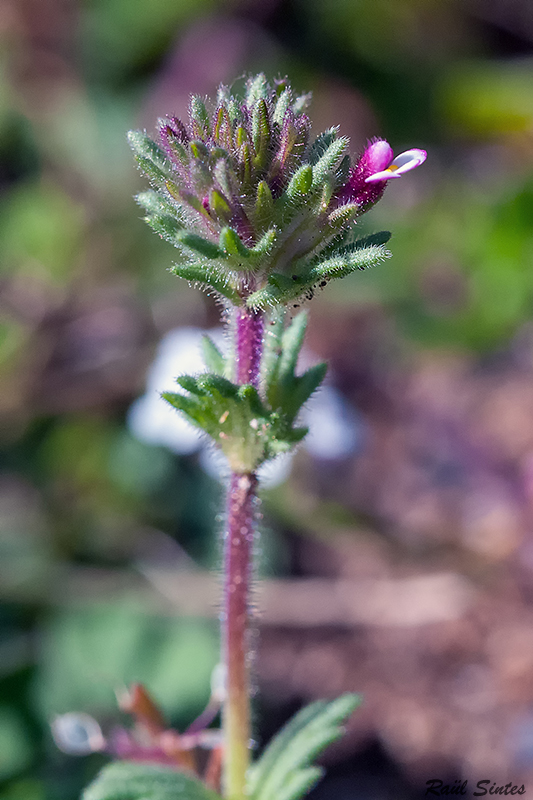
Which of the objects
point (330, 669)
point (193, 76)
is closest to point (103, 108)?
point (193, 76)

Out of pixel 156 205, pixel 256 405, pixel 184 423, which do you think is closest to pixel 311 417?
pixel 184 423

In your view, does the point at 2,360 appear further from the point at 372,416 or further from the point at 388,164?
the point at 388,164

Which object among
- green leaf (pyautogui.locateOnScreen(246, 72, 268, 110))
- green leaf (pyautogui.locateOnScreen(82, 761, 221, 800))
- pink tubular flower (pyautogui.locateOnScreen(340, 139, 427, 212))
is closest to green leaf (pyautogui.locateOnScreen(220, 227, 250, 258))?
pink tubular flower (pyautogui.locateOnScreen(340, 139, 427, 212))

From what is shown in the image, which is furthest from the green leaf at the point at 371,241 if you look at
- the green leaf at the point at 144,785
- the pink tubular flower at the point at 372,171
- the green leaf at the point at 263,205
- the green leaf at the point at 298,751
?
the green leaf at the point at 144,785

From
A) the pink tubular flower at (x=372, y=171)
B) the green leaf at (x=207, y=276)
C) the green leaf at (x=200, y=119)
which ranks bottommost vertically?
the green leaf at (x=207, y=276)

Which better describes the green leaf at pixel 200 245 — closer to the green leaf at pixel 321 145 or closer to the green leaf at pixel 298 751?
the green leaf at pixel 321 145
